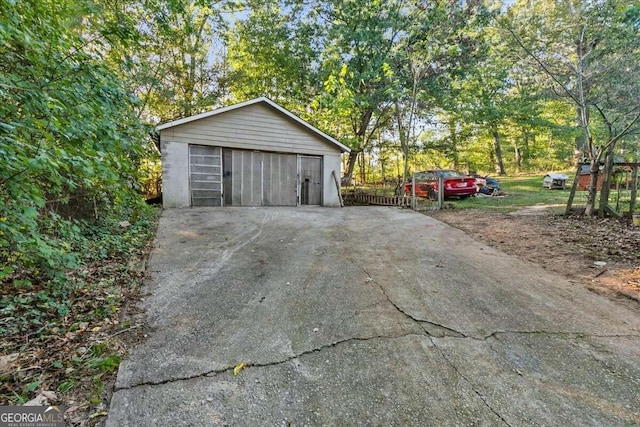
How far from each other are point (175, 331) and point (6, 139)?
5.57 feet

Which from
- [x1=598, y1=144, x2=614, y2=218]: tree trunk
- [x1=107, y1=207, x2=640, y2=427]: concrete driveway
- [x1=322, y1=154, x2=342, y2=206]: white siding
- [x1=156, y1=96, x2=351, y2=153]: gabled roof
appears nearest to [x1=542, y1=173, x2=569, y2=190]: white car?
[x1=598, y1=144, x2=614, y2=218]: tree trunk

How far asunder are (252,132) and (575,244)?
8777 millimetres

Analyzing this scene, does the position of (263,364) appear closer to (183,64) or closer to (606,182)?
(606,182)

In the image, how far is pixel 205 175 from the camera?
366 inches

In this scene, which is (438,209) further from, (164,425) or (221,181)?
(164,425)

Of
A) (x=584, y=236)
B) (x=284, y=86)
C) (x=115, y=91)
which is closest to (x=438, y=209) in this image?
(x=584, y=236)

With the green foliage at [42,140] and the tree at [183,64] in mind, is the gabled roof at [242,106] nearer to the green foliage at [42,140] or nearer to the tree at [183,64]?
the tree at [183,64]

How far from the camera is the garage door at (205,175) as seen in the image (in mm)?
9125

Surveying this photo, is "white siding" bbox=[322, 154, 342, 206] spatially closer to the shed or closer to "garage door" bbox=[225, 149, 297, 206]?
the shed

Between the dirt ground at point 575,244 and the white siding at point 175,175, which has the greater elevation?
the white siding at point 175,175

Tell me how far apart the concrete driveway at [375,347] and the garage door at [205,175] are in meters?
5.62

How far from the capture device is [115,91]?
297 cm

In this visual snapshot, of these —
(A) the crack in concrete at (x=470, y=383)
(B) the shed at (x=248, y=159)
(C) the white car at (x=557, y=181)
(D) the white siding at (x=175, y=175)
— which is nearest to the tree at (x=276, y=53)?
(B) the shed at (x=248, y=159)

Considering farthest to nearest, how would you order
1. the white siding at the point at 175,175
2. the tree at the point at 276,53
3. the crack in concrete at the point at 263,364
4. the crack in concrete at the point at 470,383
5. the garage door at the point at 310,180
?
the tree at the point at 276,53, the garage door at the point at 310,180, the white siding at the point at 175,175, the crack in concrete at the point at 263,364, the crack in concrete at the point at 470,383
